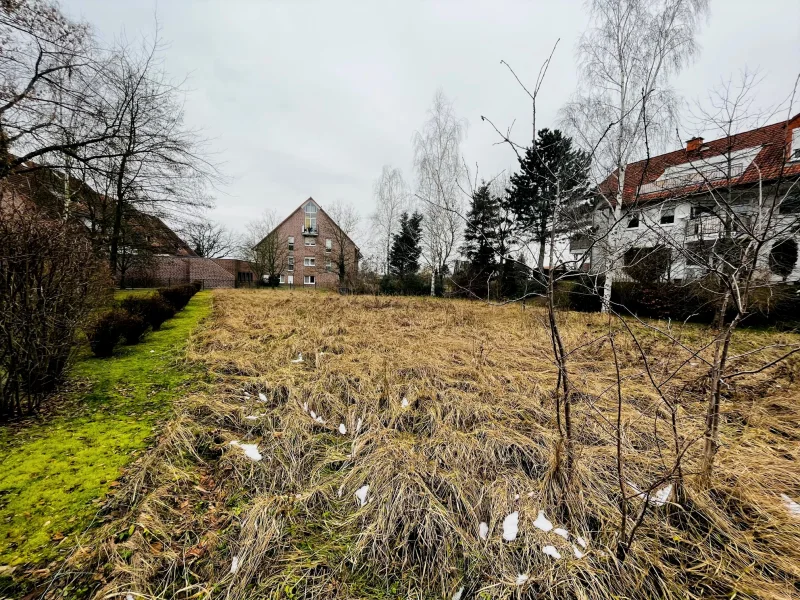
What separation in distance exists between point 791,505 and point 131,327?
7150 mm

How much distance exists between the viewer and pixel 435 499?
1789mm

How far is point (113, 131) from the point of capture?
336 inches

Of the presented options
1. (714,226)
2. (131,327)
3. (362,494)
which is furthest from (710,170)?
(131,327)

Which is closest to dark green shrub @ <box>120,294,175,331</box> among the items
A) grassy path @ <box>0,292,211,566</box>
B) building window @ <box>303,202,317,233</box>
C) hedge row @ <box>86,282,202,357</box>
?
hedge row @ <box>86,282,202,357</box>

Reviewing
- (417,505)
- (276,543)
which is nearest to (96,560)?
(276,543)

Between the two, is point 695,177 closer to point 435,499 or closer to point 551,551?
point 551,551

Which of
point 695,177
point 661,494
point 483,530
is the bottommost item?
point 483,530

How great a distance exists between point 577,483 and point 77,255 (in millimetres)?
4923

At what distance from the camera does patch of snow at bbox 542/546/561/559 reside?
149 cm

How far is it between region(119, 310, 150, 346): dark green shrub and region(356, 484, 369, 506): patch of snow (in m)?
4.76

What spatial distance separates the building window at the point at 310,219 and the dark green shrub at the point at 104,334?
28.8 meters

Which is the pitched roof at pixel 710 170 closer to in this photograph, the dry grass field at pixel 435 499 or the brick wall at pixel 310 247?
the dry grass field at pixel 435 499

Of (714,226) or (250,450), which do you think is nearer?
(250,450)

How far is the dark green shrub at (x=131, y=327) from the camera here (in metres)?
4.63
